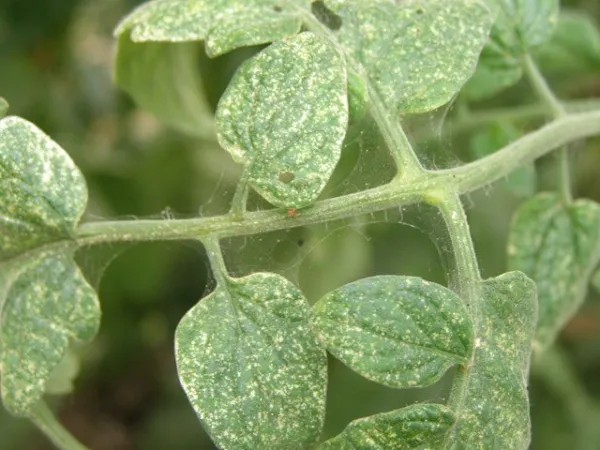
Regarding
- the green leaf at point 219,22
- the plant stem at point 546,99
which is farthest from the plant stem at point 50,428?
the plant stem at point 546,99

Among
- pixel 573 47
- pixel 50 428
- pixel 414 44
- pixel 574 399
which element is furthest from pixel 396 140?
pixel 574 399

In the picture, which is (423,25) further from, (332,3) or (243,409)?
(243,409)

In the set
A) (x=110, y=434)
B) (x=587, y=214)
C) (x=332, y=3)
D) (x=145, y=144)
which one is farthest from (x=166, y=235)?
(x=110, y=434)

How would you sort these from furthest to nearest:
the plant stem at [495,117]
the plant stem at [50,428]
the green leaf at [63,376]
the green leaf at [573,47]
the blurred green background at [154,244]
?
the blurred green background at [154,244]
the green leaf at [573,47]
the plant stem at [495,117]
the green leaf at [63,376]
the plant stem at [50,428]

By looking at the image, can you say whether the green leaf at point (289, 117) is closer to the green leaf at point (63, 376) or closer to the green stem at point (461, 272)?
the green stem at point (461, 272)

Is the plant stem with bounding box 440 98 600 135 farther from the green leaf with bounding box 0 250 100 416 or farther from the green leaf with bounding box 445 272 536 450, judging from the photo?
the green leaf with bounding box 0 250 100 416

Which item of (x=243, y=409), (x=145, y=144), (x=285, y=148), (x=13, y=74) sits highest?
(x=285, y=148)
